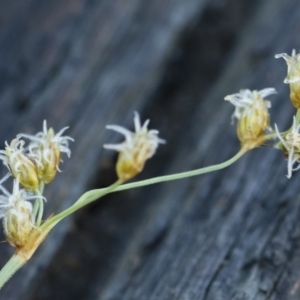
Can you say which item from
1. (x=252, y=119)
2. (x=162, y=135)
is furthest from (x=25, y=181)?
(x=162, y=135)

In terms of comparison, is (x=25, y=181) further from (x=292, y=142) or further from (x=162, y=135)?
(x=162, y=135)

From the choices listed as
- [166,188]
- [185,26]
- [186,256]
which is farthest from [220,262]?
[185,26]

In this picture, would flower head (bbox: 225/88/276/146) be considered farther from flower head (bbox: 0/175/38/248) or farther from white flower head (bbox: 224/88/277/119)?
flower head (bbox: 0/175/38/248)

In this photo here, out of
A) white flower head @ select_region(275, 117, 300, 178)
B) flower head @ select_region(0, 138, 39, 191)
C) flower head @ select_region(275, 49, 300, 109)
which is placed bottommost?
flower head @ select_region(0, 138, 39, 191)

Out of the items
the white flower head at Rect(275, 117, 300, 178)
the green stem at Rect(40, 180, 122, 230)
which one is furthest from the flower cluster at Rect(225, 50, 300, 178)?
the green stem at Rect(40, 180, 122, 230)

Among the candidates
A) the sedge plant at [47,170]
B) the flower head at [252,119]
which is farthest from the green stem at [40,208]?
the flower head at [252,119]
